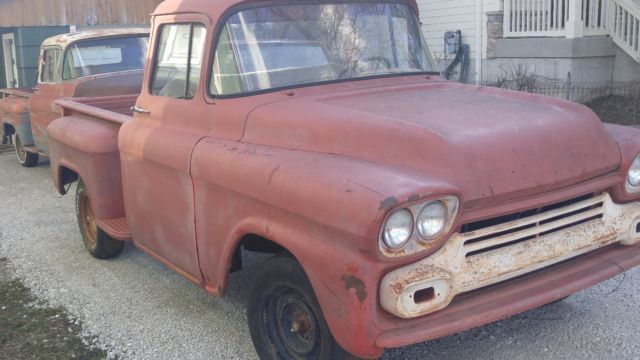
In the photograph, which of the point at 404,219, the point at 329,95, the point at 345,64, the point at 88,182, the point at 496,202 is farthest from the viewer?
the point at 88,182

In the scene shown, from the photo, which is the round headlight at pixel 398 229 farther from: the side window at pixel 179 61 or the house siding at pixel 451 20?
the house siding at pixel 451 20

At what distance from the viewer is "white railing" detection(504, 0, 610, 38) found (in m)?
11.6

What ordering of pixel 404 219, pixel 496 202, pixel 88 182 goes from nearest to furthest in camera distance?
pixel 404 219, pixel 496 202, pixel 88 182

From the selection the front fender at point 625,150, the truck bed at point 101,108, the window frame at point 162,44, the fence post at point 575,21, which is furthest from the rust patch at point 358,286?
the fence post at point 575,21

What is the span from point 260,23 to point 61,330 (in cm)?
227

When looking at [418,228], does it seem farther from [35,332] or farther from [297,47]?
[35,332]

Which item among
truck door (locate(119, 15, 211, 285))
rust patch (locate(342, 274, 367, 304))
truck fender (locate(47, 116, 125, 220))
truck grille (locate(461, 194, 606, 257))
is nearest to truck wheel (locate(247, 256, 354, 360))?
rust patch (locate(342, 274, 367, 304))

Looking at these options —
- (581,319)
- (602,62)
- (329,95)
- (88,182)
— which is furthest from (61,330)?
(602,62)

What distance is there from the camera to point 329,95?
3.96m

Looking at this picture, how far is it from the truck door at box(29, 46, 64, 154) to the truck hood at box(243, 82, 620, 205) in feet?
19.2

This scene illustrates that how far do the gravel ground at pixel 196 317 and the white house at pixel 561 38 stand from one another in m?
7.64

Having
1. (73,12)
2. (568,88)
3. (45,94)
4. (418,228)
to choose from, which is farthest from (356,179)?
(73,12)

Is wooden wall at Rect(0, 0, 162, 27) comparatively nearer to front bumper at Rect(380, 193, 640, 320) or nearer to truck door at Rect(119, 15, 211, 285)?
truck door at Rect(119, 15, 211, 285)

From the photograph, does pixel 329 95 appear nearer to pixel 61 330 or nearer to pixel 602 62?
pixel 61 330
